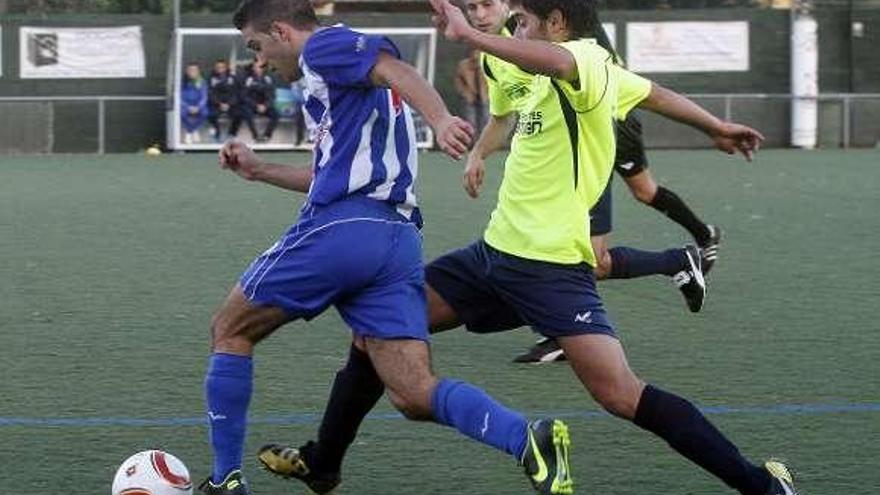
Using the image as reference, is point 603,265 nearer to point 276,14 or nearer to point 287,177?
point 287,177

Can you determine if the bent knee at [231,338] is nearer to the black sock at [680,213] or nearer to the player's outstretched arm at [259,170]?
the player's outstretched arm at [259,170]

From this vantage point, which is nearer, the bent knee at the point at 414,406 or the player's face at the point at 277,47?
the bent knee at the point at 414,406

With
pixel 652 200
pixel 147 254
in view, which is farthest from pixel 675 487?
pixel 147 254

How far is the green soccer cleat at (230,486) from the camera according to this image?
214 inches

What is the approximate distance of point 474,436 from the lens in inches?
199

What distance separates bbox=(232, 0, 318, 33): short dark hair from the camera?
17.6ft

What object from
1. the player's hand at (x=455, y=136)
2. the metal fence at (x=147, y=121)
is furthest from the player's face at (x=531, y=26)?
the metal fence at (x=147, y=121)

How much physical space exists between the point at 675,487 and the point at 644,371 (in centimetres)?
223

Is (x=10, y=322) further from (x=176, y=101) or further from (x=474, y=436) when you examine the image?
(x=176, y=101)

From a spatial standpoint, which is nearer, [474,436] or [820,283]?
[474,436]

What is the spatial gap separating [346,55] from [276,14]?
35 cm

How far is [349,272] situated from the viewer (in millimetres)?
5246

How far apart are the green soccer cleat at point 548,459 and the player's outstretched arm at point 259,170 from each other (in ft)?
3.89

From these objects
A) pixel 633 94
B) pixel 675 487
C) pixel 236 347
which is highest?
pixel 633 94
